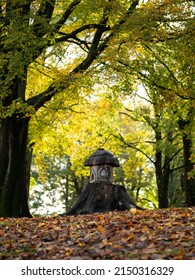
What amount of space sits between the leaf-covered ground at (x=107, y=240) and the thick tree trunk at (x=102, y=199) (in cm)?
473

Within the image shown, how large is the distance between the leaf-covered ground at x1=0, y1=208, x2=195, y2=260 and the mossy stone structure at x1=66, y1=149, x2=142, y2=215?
4739mm

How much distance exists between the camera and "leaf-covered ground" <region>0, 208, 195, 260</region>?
6.36 metres

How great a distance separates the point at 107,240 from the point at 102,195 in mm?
7271

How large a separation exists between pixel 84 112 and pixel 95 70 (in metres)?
8.60

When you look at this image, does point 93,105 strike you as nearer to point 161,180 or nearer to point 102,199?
point 161,180

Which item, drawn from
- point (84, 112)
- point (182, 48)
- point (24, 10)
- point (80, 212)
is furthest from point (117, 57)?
point (84, 112)

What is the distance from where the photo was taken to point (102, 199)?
1462cm

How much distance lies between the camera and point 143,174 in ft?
120

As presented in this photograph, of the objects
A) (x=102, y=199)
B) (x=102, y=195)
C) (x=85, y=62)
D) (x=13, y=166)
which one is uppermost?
(x=85, y=62)

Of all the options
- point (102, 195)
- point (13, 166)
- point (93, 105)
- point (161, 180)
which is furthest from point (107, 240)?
point (161, 180)

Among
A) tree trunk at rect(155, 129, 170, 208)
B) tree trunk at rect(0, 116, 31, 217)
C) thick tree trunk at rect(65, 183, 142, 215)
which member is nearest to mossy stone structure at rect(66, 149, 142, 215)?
thick tree trunk at rect(65, 183, 142, 215)

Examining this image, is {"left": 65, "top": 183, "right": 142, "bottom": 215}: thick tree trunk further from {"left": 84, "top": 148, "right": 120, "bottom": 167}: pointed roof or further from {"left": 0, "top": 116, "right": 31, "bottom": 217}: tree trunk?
{"left": 0, "top": 116, "right": 31, "bottom": 217}: tree trunk

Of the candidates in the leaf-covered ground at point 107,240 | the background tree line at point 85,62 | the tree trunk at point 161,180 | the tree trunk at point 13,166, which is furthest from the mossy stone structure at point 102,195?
the tree trunk at point 161,180
